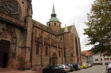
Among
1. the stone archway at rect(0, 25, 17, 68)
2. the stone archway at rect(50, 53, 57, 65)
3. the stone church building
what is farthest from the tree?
the stone archway at rect(50, 53, 57, 65)

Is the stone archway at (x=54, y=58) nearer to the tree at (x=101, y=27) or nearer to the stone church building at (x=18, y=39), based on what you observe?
the stone church building at (x=18, y=39)

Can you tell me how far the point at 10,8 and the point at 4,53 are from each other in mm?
8623

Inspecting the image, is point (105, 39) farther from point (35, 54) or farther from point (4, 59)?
point (35, 54)

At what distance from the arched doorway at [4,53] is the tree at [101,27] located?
14322 millimetres

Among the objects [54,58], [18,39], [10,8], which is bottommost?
[54,58]

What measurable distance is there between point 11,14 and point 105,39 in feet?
57.7

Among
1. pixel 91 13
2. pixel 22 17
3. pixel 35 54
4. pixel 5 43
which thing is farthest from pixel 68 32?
pixel 91 13

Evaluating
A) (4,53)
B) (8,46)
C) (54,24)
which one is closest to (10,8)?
(8,46)

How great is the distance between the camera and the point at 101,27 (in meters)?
11.4

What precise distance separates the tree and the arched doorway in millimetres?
14322

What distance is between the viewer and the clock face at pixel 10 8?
20384 mm

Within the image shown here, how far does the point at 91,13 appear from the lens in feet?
42.2

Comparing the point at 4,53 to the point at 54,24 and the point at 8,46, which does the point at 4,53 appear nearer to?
the point at 8,46

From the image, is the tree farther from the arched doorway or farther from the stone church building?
the arched doorway
